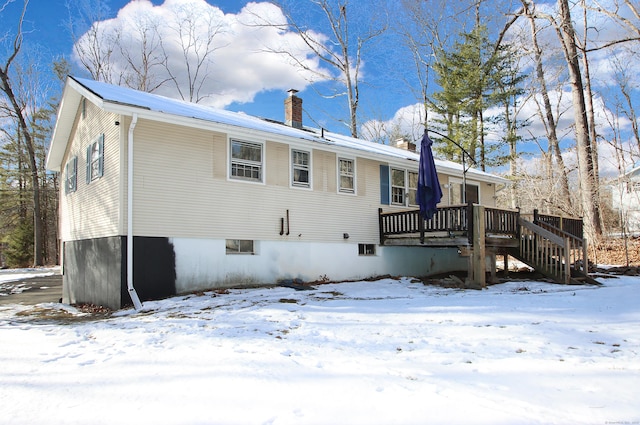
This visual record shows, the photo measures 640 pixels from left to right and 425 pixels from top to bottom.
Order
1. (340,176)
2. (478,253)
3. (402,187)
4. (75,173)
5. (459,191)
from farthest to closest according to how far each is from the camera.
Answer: (459,191) < (402,187) < (75,173) < (340,176) < (478,253)

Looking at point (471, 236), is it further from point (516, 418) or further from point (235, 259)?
point (516, 418)

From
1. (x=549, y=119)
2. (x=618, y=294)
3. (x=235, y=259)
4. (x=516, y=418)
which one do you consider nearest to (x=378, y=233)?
(x=235, y=259)

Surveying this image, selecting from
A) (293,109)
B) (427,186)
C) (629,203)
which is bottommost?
(427,186)

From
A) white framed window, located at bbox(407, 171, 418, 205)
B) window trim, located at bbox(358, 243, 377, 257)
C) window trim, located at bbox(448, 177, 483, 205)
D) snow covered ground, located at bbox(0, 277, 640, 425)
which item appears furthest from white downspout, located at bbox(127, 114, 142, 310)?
window trim, located at bbox(448, 177, 483, 205)

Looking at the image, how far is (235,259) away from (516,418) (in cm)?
896

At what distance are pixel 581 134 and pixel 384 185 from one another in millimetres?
10357

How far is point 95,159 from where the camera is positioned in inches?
464

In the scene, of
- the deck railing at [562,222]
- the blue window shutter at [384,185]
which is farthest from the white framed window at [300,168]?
the deck railing at [562,222]

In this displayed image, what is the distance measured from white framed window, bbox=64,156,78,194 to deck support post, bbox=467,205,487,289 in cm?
1194

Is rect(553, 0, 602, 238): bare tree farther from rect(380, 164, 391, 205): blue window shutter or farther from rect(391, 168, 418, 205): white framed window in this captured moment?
rect(380, 164, 391, 205): blue window shutter

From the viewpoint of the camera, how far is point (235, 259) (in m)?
11.3

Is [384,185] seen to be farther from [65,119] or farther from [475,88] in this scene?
[475,88]

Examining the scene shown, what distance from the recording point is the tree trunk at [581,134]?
60.8 ft

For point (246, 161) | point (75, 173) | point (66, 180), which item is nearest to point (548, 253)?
point (246, 161)
